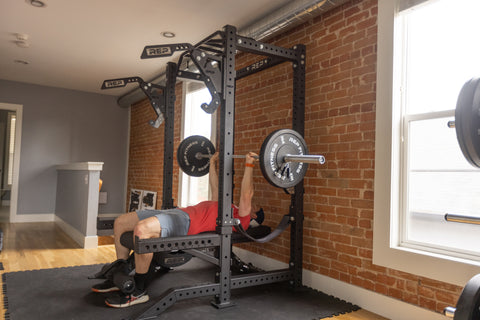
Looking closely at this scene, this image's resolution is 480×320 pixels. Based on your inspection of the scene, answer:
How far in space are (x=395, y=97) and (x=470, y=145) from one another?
4.44ft

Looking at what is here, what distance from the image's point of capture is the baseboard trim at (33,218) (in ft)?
21.6

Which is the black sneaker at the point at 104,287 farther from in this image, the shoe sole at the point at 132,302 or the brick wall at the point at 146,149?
the brick wall at the point at 146,149

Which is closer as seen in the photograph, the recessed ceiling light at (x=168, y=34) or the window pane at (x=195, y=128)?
the recessed ceiling light at (x=168, y=34)

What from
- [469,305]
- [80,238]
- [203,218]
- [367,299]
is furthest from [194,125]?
[469,305]

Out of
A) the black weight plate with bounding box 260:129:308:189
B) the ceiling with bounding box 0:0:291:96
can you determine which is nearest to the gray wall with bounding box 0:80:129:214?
the ceiling with bounding box 0:0:291:96

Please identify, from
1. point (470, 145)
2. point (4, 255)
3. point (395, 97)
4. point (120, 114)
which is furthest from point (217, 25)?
point (120, 114)

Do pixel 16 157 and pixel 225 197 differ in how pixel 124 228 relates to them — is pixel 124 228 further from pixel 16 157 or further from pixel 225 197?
pixel 16 157

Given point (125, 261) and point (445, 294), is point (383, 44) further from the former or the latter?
point (125, 261)

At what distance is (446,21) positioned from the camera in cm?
237

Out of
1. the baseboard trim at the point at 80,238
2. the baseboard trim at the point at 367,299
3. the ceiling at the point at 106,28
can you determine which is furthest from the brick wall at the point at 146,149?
the baseboard trim at the point at 367,299

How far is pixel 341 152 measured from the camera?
2893 millimetres

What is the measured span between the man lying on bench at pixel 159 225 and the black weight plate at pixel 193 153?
612 millimetres

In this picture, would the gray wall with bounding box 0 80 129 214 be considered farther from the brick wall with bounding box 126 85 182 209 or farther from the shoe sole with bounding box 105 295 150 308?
the shoe sole with bounding box 105 295 150 308

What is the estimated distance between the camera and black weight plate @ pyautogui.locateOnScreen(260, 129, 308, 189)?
8.25ft
